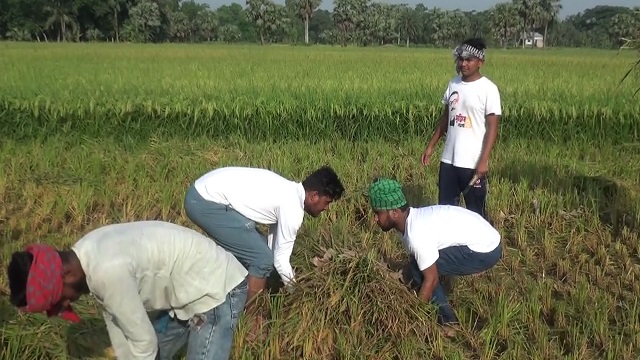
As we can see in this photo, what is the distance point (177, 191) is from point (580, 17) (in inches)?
5190

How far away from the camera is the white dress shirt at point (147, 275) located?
1935 millimetres

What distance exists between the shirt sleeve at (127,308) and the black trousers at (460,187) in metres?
2.87

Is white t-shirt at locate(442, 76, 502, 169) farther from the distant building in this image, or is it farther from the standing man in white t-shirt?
the distant building

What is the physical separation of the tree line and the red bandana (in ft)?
135

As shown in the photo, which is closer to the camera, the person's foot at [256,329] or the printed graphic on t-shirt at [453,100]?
the person's foot at [256,329]

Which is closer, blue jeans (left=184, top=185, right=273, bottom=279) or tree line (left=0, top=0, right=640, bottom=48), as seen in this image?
blue jeans (left=184, top=185, right=273, bottom=279)

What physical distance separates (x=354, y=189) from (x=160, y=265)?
142 inches

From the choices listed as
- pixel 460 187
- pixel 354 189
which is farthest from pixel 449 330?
pixel 354 189

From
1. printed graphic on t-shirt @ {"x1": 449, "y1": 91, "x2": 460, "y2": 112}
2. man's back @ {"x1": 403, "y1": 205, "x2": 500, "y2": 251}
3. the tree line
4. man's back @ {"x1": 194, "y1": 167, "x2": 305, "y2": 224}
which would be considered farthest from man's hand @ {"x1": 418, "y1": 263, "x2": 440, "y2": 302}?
the tree line

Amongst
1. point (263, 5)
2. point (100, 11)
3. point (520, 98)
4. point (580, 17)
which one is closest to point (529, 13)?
point (263, 5)

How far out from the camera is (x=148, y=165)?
620 cm

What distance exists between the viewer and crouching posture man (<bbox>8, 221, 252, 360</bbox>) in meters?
1.84

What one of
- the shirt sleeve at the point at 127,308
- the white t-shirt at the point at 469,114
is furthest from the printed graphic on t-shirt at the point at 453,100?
the shirt sleeve at the point at 127,308

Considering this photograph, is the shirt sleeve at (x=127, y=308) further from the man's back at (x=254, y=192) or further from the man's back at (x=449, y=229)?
the man's back at (x=449, y=229)
